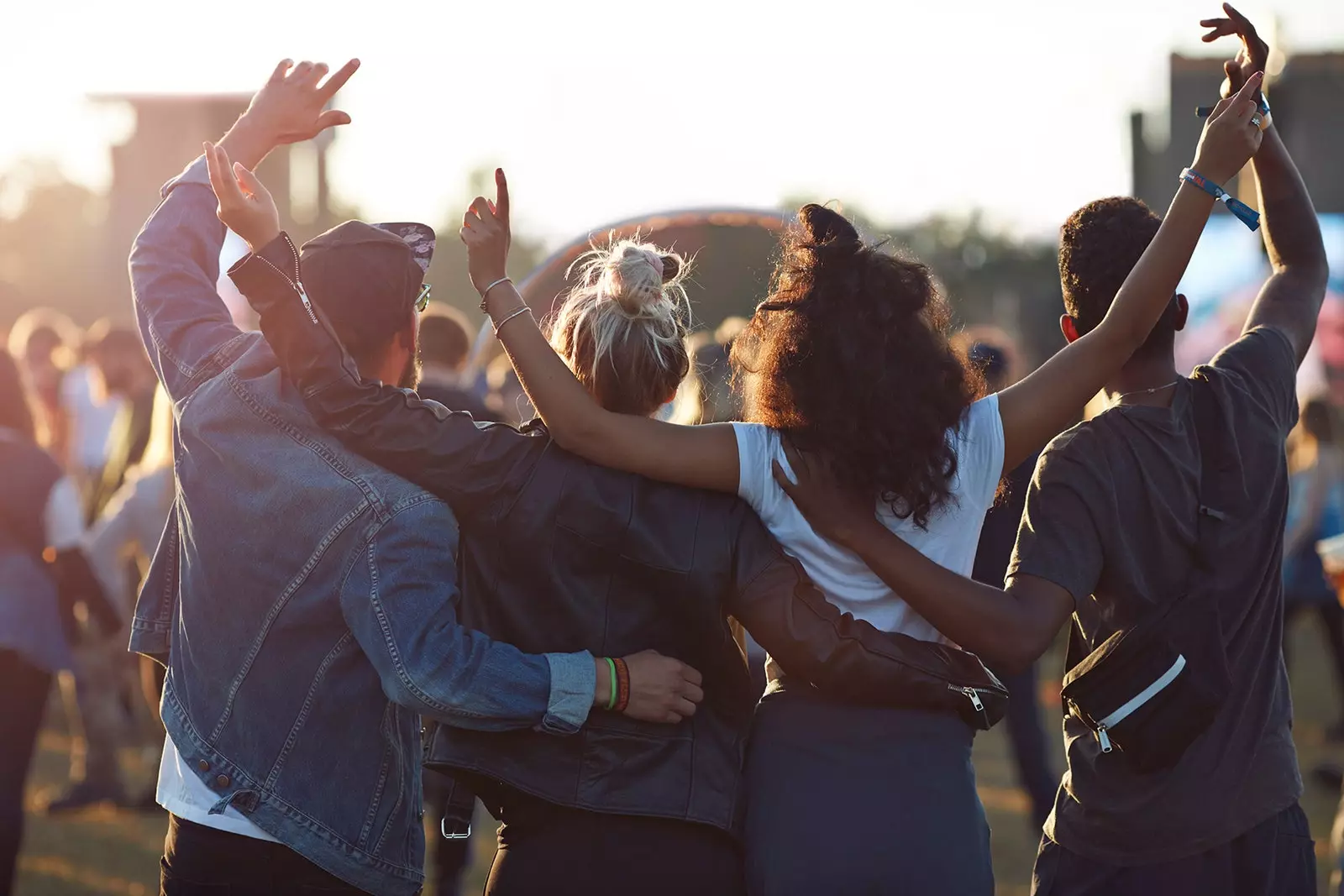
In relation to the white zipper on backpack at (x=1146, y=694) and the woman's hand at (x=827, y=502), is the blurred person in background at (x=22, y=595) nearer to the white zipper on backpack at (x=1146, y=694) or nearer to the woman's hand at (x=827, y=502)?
the woman's hand at (x=827, y=502)

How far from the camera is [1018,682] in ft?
19.3

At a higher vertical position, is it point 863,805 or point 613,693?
point 613,693

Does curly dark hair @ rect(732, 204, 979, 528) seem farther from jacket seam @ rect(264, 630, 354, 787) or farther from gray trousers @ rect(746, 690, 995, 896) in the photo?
jacket seam @ rect(264, 630, 354, 787)

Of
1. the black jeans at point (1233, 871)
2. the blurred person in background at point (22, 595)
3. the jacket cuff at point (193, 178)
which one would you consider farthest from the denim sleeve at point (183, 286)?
the blurred person in background at point (22, 595)

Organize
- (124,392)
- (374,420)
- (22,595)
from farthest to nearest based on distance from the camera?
(124,392), (22,595), (374,420)

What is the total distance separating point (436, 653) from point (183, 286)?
1.01 m

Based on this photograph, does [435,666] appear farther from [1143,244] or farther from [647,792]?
[1143,244]

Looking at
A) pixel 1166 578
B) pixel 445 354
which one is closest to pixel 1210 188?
pixel 1166 578

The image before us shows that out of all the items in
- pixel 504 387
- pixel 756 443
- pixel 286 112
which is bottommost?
pixel 504 387

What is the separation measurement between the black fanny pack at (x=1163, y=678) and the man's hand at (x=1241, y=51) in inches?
35.5

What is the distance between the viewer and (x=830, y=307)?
2553 millimetres

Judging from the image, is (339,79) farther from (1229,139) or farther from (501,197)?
(1229,139)

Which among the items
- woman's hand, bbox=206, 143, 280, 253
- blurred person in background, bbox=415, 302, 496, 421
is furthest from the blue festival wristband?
blurred person in background, bbox=415, 302, 496, 421

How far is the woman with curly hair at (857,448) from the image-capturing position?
242cm
